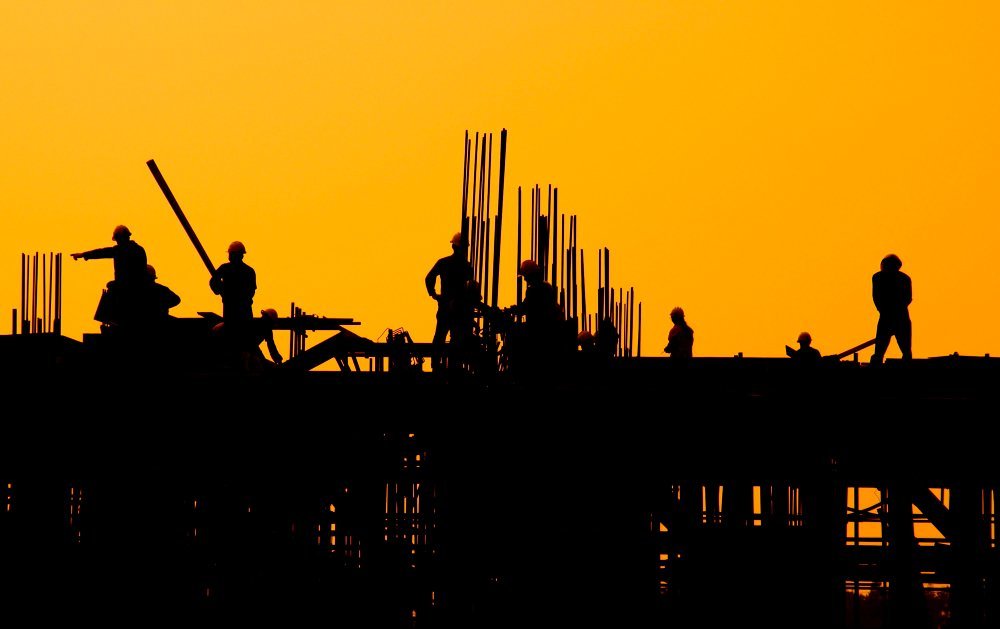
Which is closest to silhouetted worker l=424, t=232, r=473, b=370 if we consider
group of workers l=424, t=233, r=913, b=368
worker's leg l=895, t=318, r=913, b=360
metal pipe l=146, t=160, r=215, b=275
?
group of workers l=424, t=233, r=913, b=368

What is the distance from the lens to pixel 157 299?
25.5 m

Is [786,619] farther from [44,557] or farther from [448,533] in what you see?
[44,557]

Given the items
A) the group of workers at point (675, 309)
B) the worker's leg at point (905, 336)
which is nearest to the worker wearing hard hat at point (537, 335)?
the group of workers at point (675, 309)

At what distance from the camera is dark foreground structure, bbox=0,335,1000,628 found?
2308cm

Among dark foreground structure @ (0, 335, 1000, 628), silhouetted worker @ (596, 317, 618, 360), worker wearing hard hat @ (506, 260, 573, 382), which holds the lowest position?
dark foreground structure @ (0, 335, 1000, 628)

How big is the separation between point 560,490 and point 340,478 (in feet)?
8.57

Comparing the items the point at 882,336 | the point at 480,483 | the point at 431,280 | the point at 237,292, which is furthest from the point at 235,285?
the point at 882,336

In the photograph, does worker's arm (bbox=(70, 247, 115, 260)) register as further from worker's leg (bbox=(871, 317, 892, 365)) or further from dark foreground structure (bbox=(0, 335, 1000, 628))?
worker's leg (bbox=(871, 317, 892, 365))

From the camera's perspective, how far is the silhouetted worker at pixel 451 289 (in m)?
26.7

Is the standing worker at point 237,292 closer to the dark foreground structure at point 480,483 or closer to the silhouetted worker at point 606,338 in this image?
the dark foreground structure at point 480,483

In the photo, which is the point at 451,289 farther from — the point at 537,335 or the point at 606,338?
the point at 606,338

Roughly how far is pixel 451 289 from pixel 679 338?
2.73m

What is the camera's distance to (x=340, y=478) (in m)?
25.6

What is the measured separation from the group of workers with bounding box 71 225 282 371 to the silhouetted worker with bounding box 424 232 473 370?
191 cm
